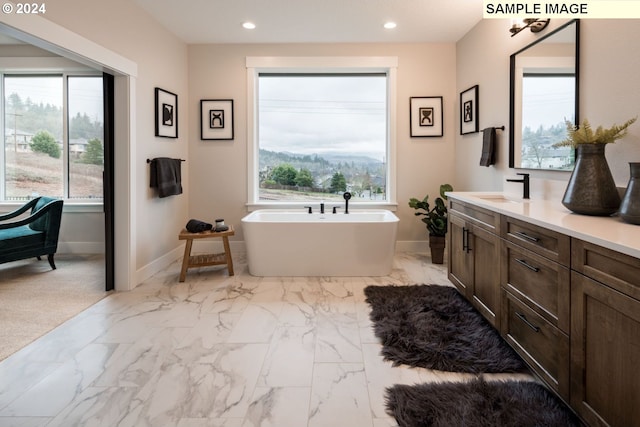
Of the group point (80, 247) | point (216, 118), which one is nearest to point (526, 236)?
point (216, 118)

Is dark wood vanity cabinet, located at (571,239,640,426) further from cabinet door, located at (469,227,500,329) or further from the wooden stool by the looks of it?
the wooden stool

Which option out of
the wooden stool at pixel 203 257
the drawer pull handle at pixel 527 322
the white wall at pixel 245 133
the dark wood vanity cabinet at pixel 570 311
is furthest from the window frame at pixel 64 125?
the drawer pull handle at pixel 527 322

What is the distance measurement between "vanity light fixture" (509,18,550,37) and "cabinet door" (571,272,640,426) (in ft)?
7.15

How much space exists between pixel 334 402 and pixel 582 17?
8.78 ft

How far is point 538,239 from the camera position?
1.89m

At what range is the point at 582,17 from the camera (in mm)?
2445

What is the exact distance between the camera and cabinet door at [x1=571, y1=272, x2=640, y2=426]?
129 cm

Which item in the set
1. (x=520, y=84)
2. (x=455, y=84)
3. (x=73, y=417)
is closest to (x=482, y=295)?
(x=520, y=84)

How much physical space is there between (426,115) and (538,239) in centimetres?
329

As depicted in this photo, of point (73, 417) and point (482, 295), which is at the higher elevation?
point (482, 295)

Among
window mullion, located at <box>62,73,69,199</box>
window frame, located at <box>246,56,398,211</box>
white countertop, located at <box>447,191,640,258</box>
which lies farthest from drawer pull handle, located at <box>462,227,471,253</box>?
window mullion, located at <box>62,73,69,199</box>

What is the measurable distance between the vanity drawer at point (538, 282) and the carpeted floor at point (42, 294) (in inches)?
117

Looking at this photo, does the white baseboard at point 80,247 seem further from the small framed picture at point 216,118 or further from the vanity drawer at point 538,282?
the vanity drawer at point 538,282

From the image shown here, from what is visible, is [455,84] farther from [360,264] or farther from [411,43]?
[360,264]
